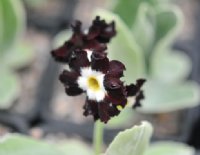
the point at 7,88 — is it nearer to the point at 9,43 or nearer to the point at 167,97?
the point at 9,43

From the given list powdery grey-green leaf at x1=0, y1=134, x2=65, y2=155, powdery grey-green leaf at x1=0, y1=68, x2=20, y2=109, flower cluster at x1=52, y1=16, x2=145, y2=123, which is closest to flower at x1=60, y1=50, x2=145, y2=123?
flower cluster at x1=52, y1=16, x2=145, y2=123

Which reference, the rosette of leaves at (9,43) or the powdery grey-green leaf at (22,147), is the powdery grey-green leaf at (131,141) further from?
the rosette of leaves at (9,43)

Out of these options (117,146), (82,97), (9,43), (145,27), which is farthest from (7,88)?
(117,146)

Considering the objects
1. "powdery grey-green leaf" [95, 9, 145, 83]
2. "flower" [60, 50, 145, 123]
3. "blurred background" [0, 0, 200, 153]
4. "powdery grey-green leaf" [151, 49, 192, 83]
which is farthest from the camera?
"powdery grey-green leaf" [151, 49, 192, 83]

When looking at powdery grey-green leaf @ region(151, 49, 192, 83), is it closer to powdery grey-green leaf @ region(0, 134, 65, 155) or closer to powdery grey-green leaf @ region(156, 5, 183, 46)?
powdery grey-green leaf @ region(156, 5, 183, 46)

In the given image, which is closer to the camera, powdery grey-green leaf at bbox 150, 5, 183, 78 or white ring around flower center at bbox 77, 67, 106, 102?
white ring around flower center at bbox 77, 67, 106, 102

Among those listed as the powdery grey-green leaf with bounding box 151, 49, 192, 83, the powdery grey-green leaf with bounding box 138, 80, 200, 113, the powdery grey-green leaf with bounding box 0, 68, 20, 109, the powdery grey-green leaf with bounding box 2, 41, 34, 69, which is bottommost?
the powdery grey-green leaf with bounding box 138, 80, 200, 113
